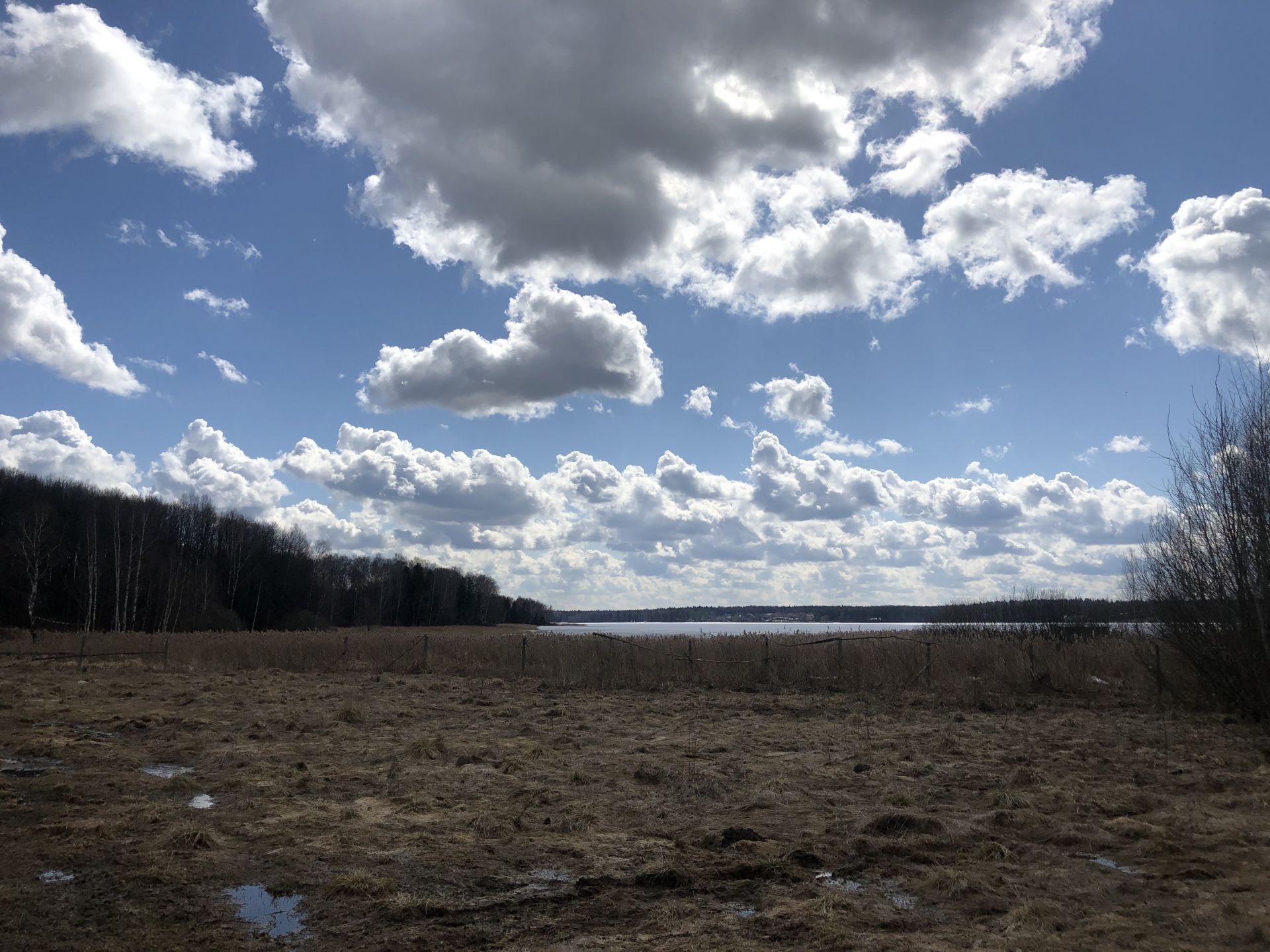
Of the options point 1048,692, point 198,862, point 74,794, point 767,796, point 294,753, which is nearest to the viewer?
point 198,862

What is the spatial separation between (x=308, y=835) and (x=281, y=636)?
85.5 feet

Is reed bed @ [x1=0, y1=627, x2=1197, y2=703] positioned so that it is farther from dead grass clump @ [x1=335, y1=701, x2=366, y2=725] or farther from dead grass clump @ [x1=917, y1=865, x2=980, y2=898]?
dead grass clump @ [x1=917, y1=865, x2=980, y2=898]

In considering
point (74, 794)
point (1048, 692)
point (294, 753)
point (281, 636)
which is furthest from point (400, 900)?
point (281, 636)

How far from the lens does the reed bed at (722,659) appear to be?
22.1 metres

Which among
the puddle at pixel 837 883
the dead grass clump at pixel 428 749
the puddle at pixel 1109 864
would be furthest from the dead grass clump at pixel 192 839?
the puddle at pixel 1109 864

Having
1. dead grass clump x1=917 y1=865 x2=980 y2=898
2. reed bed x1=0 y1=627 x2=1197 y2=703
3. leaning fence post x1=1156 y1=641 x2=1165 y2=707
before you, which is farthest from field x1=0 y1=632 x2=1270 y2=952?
reed bed x1=0 y1=627 x2=1197 y2=703

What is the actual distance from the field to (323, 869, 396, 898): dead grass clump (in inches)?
1.3

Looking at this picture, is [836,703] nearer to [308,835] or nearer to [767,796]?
[767,796]

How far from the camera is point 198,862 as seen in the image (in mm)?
6395

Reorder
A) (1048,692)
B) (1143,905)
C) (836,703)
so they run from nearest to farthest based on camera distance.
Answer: (1143,905) → (836,703) → (1048,692)

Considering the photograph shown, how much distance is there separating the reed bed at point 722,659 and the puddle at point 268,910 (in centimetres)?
1835

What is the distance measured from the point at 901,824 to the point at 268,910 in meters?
5.47

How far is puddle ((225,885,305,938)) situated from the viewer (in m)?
5.22

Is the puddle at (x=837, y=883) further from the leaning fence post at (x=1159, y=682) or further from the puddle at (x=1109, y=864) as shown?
the leaning fence post at (x=1159, y=682)
